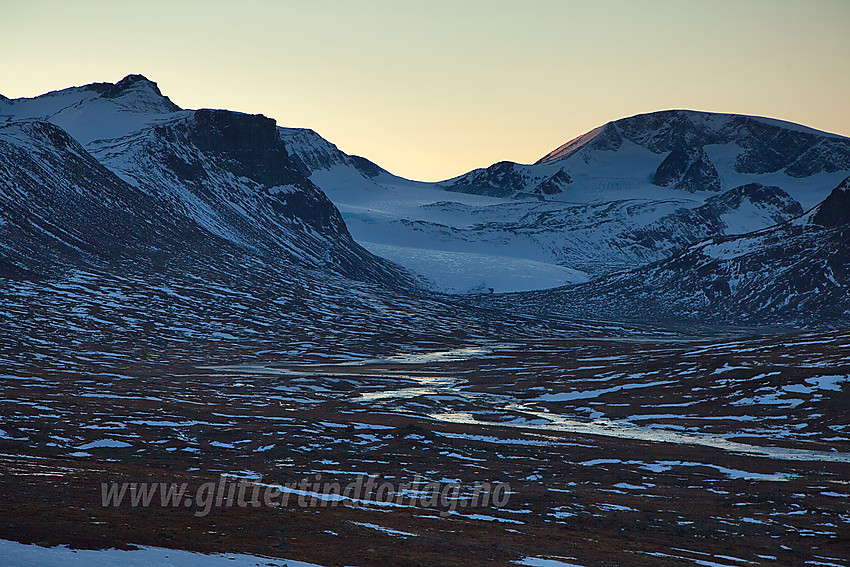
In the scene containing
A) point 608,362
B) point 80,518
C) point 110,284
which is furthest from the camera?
point 110,284

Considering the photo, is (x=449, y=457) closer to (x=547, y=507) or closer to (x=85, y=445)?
(x=547, y=507)

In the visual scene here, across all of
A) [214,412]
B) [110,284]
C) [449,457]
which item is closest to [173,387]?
[214,412]

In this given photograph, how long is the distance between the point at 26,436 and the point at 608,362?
84.6 metres

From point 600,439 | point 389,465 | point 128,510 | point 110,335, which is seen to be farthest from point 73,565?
point 110,335

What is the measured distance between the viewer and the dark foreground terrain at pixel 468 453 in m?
33.8

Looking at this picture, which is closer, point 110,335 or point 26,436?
point 26,436

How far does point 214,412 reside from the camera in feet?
257

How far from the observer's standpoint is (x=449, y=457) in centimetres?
6062

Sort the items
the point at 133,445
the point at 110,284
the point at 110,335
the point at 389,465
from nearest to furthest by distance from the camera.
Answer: the point at 389,465 < the point at 133,445 < the point at 110,335 < the point at 110,284

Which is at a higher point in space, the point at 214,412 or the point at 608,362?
the point at 608,362

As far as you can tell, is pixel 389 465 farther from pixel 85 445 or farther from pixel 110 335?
pixel 110 335

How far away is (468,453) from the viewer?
62344mm

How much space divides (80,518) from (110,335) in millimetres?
118216

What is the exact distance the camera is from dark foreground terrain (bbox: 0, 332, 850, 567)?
111 feet
